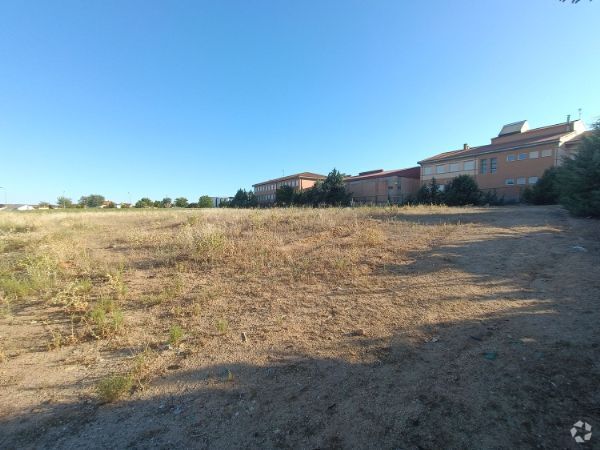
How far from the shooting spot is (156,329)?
3930 mm

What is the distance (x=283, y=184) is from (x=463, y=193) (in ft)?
135

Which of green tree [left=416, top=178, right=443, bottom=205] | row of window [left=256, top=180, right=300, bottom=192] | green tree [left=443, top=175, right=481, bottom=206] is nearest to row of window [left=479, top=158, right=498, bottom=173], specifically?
green tree [left=416, top=178, right=443, bottom=205]

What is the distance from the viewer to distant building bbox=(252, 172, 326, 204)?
211 feet

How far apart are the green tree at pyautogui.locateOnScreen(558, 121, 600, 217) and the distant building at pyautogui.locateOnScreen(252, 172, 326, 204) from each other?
4551 centimetres

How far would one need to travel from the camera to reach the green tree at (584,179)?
35.5 ft

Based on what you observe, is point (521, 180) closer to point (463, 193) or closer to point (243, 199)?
point (463, 193)

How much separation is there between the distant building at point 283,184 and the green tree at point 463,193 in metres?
28.6

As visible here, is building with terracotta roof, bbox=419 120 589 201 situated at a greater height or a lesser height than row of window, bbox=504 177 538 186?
greater

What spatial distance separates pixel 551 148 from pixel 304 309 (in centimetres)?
3998

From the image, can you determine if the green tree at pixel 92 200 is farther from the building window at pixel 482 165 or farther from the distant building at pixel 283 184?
the building window at pixel 482 165

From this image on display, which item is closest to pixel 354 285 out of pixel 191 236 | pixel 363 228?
pixel 363 228

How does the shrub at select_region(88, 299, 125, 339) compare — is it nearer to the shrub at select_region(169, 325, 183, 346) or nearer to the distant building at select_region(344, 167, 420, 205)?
the shrub at select_region(169, 325, 183, 346)

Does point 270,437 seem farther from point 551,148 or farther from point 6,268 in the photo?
point 551,148
